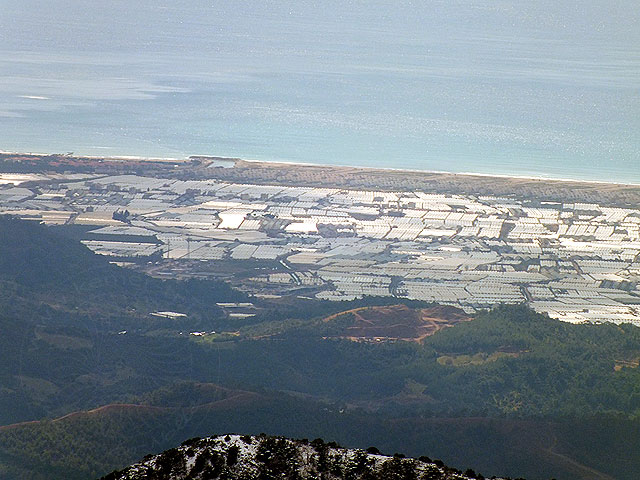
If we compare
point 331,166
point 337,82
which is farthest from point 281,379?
point 337,82

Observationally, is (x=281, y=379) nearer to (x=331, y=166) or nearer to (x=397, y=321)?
(x=397, y=321)

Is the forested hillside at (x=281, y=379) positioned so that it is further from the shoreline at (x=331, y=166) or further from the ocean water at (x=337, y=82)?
the ocean water at (x=337, y=82)

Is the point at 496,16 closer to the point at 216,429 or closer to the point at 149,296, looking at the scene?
the point at 149,296

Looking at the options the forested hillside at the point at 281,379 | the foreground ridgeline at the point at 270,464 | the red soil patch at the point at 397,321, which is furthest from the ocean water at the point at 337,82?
the foreground ridgeline at the point at 270,464

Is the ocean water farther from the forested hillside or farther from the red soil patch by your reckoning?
the red soil patch

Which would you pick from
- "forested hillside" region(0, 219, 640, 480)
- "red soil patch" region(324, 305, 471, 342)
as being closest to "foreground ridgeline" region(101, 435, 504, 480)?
"forested hillside" region(0, 219, 640, 480)

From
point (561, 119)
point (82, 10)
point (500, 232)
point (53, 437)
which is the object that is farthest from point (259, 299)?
point (82, 10)
